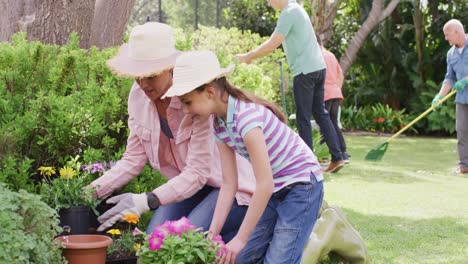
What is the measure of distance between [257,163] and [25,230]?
1048 millimetres

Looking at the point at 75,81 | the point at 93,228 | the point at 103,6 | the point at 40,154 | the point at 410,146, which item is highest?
the point at 103,6

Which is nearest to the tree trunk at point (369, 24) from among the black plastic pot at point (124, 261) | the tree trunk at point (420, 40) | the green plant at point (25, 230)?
the tree trunk at point (420, 40)

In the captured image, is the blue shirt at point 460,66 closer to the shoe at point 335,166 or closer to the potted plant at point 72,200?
the shoe at point 335,166

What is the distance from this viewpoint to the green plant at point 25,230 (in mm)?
2996

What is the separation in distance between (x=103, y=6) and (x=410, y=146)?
28.6ft

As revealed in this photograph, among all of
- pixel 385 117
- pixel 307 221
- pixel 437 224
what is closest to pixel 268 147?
pixel 307 221

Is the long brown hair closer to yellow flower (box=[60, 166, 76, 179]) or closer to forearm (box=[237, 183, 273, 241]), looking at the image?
forearm (box=[237, 183, 273, 241])

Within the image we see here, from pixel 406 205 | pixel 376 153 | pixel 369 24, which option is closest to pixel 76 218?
pixel 406 205

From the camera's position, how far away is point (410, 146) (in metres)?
14.4

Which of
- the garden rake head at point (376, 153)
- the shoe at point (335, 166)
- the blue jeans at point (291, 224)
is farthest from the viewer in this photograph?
the garden rake head at point (376, 153)

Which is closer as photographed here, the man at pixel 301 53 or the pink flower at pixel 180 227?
the pink flower at pixel 180 227

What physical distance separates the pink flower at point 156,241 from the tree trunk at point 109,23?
3.77m

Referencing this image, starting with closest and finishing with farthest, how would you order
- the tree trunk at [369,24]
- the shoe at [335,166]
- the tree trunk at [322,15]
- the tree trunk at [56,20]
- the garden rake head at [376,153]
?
the tree trunk at [56,20], the shoe at [335,166], the garden rake head at [376,153], the tree trunk at [322,15], the tree trunk at [369,24]

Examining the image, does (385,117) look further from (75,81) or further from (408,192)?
(75,81)
